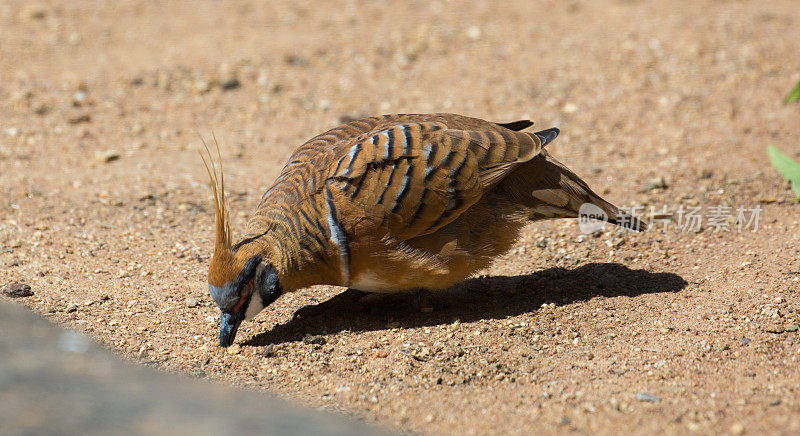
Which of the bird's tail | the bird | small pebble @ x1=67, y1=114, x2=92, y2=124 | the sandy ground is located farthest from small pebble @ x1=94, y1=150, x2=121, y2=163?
the bird's tail

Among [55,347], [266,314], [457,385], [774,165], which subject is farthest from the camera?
[774,165]

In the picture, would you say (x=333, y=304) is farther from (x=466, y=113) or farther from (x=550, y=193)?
(x=466, y=113)

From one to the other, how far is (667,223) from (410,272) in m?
2.44

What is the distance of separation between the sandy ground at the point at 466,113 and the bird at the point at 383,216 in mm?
352

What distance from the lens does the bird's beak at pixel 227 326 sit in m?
4.61

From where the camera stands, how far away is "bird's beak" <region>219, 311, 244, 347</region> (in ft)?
15.1

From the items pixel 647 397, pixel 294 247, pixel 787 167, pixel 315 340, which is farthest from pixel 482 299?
pixel 787 167

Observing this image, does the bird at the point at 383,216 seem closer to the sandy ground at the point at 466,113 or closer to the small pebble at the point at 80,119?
the sandy ground at the point at 466,113

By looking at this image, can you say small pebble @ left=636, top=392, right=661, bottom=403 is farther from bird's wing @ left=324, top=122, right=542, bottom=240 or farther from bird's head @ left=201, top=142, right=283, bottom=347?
bird's head @ left=201, top=142, right=283, bottom=347

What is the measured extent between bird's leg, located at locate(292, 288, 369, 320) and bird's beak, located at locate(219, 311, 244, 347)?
54 cm

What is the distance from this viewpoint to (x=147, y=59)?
960cm

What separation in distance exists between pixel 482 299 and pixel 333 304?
0.97m

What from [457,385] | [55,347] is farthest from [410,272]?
[55,347]

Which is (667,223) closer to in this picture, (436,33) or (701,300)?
(701,300)
